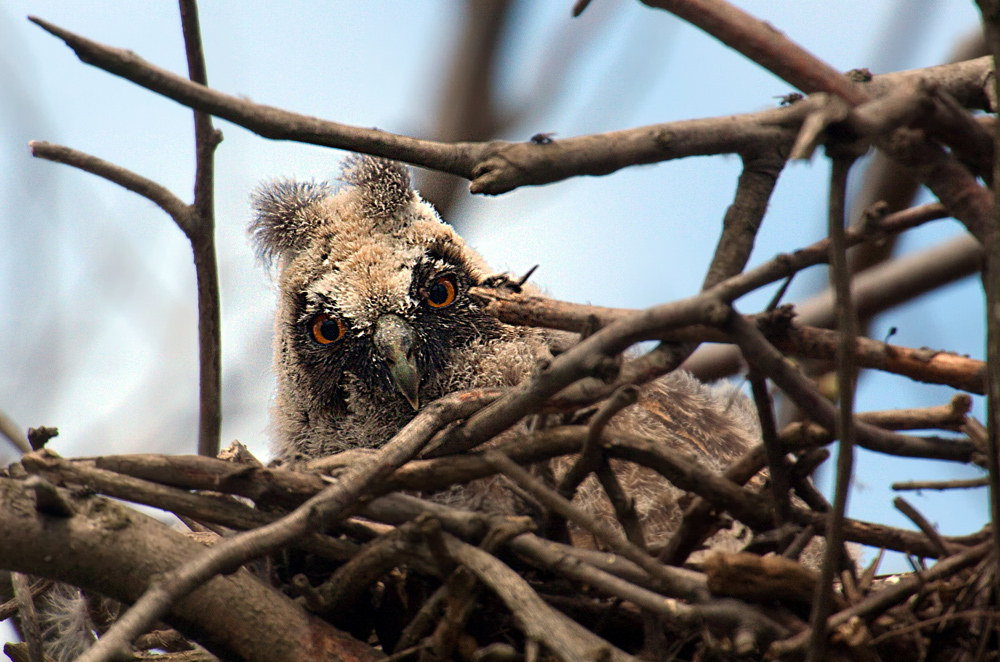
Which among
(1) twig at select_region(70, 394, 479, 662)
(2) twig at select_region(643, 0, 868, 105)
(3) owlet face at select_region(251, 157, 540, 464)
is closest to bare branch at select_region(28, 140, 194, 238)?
(3) owlet face at select_region(251, 157, 540, 464)

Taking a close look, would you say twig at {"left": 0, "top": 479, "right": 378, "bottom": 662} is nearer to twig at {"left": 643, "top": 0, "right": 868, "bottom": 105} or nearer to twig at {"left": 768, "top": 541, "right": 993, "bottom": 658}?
twig at {"left": 768, "top": 541, "right": 993, "bottom": 658}

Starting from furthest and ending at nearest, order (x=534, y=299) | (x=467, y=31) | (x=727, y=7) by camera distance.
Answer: (x=467, y=31) → (x=534, y=299) → (x=727, y=7)

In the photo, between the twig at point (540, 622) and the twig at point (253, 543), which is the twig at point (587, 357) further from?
the twig at point (540, 622)

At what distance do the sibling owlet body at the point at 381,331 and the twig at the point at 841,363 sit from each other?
1223 mm

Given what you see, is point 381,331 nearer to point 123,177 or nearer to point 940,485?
point 123,177

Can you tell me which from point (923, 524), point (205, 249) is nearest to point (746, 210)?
point (923, 524)

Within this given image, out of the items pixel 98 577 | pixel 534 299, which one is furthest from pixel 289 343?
pixel 98 577

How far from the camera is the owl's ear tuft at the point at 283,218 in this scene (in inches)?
120

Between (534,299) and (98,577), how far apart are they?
3.33 feet

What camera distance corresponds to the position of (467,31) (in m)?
3.85

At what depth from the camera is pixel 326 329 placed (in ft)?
9.39

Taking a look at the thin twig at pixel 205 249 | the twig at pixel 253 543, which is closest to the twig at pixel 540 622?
the twig at pixel 253 543

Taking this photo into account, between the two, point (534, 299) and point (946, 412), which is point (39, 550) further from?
point (946, 412)

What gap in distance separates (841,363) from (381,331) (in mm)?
1678
